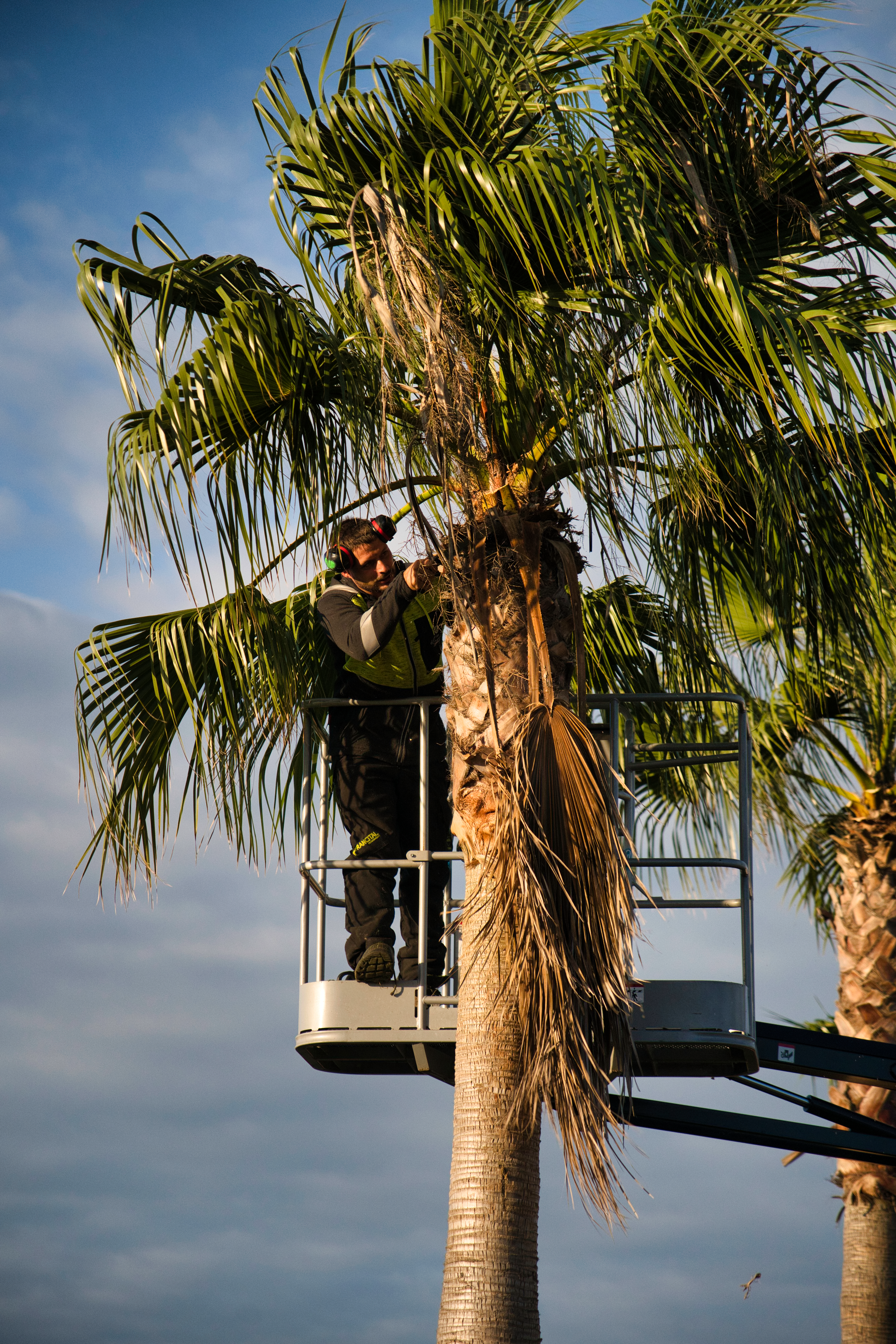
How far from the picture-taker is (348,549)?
6629mm

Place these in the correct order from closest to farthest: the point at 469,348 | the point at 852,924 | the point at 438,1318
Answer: the point at 438,1318
the point at 469,348
the point at 852,924

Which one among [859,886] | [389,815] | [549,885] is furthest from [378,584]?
[859,886]

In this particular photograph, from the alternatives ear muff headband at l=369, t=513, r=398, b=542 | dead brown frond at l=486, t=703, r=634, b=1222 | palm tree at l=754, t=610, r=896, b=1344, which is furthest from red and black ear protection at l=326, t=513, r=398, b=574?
palm tree at l=754, t=610, r=896, b=1344

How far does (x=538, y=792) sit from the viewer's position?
17.4 feet

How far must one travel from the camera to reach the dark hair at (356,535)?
21.7 feet

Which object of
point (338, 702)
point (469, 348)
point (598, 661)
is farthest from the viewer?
point (598, 661)

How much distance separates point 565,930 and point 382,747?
1.57 metres

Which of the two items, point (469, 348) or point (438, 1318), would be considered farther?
point (469, 348)

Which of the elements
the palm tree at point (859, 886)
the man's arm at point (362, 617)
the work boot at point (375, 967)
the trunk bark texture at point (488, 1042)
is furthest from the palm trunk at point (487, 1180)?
the palm tree at point (859, 886)

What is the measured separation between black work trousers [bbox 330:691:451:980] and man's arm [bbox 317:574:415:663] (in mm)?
355

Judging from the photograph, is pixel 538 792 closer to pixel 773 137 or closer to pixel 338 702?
pixel 338 702

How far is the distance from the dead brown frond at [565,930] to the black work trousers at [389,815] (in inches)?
31.3

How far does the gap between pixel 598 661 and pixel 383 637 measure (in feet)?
8.14

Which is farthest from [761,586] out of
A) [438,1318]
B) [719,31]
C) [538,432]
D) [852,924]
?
[852,924]
